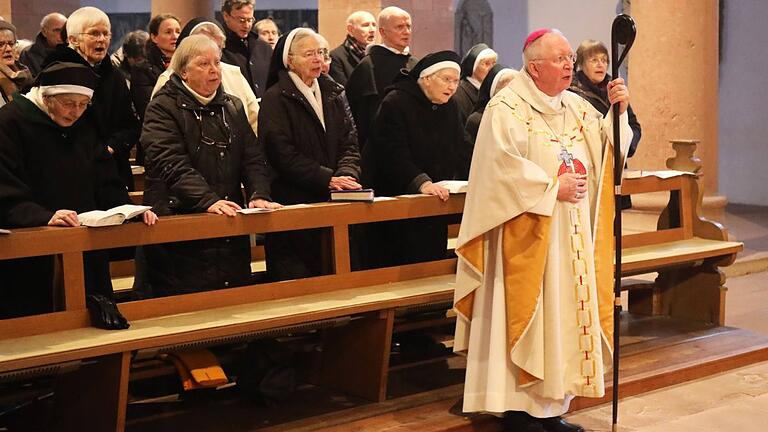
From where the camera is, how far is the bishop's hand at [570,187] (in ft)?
16.2

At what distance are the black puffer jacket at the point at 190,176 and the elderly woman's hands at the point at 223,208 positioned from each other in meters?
0.04

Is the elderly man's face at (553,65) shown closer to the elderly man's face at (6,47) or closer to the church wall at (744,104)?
the elderly man's face at (6,47)

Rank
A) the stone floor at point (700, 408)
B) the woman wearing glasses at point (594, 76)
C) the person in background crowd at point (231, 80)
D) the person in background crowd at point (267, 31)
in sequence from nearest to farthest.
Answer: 1. the stone floor at point (700, 408)
2. the person in background crowd at point (231, 80)
3. the woman wearing glasses at point (594, 76)
4. the person in background crowd at point (267, 31)

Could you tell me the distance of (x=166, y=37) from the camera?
6578 mm

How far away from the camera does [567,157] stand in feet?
→ 16.6

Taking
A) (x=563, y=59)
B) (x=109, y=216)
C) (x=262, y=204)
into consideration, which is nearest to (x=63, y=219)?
(x=109, y=216)

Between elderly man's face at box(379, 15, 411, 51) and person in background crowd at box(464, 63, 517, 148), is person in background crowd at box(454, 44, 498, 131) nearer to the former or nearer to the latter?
person in background crowd at box(464, 63, 517, 148)

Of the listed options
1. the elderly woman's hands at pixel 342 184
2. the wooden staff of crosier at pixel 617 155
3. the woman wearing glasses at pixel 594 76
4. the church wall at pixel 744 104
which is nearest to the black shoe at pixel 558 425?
the wooden staff of crosier at pixel 617 155

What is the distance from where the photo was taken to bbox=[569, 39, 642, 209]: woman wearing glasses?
23.1 ft

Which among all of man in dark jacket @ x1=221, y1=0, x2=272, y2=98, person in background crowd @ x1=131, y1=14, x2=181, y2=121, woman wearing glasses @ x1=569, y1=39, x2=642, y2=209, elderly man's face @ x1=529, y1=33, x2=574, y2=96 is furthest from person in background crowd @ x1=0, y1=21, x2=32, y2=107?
woman wearing glasses @ x1=569, y1=39, x2=642, y2=209

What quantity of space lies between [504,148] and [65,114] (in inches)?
74.5

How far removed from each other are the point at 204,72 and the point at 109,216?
0.88 meters

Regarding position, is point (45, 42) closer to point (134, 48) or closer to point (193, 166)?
point (134, 48)

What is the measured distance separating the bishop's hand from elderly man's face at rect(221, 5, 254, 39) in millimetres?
2746
